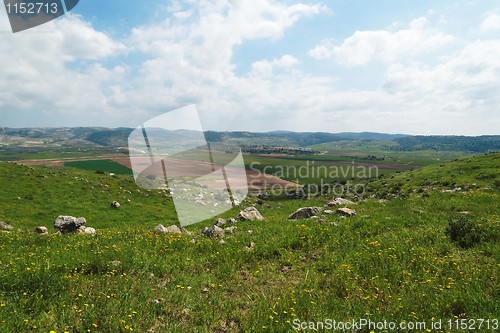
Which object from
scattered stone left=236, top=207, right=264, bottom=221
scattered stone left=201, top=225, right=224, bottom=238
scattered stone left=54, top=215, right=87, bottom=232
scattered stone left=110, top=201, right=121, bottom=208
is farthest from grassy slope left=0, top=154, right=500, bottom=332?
scattered stone left=110, top=201, right=121, bottom=208

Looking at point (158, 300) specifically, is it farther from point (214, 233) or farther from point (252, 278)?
point (214, 233)

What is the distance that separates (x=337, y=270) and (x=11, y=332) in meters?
8.16

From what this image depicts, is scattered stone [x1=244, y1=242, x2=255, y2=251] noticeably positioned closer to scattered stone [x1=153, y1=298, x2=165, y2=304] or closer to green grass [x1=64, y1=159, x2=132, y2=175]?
scattered stone [x1=153, y1=298, x2=165, y2=304]

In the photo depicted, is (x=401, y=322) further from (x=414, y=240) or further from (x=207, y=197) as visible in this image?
(x=207, y=197)

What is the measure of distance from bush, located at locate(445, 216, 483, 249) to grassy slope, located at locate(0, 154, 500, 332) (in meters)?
0.40

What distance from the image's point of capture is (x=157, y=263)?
32.2 feet

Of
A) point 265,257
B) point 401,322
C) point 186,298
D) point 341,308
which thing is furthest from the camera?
point 265,257

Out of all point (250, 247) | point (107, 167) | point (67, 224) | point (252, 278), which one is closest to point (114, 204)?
point (67, 224)

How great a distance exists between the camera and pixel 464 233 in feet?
37.9

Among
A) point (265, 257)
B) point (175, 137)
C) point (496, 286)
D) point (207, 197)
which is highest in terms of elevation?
point (175, 137)

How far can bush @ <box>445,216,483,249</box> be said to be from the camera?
11.1 metres

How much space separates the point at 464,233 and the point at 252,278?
8.80 meters

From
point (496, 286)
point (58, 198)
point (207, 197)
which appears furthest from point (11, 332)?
point (207, 197)

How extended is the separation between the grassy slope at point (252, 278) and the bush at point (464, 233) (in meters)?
0.40
